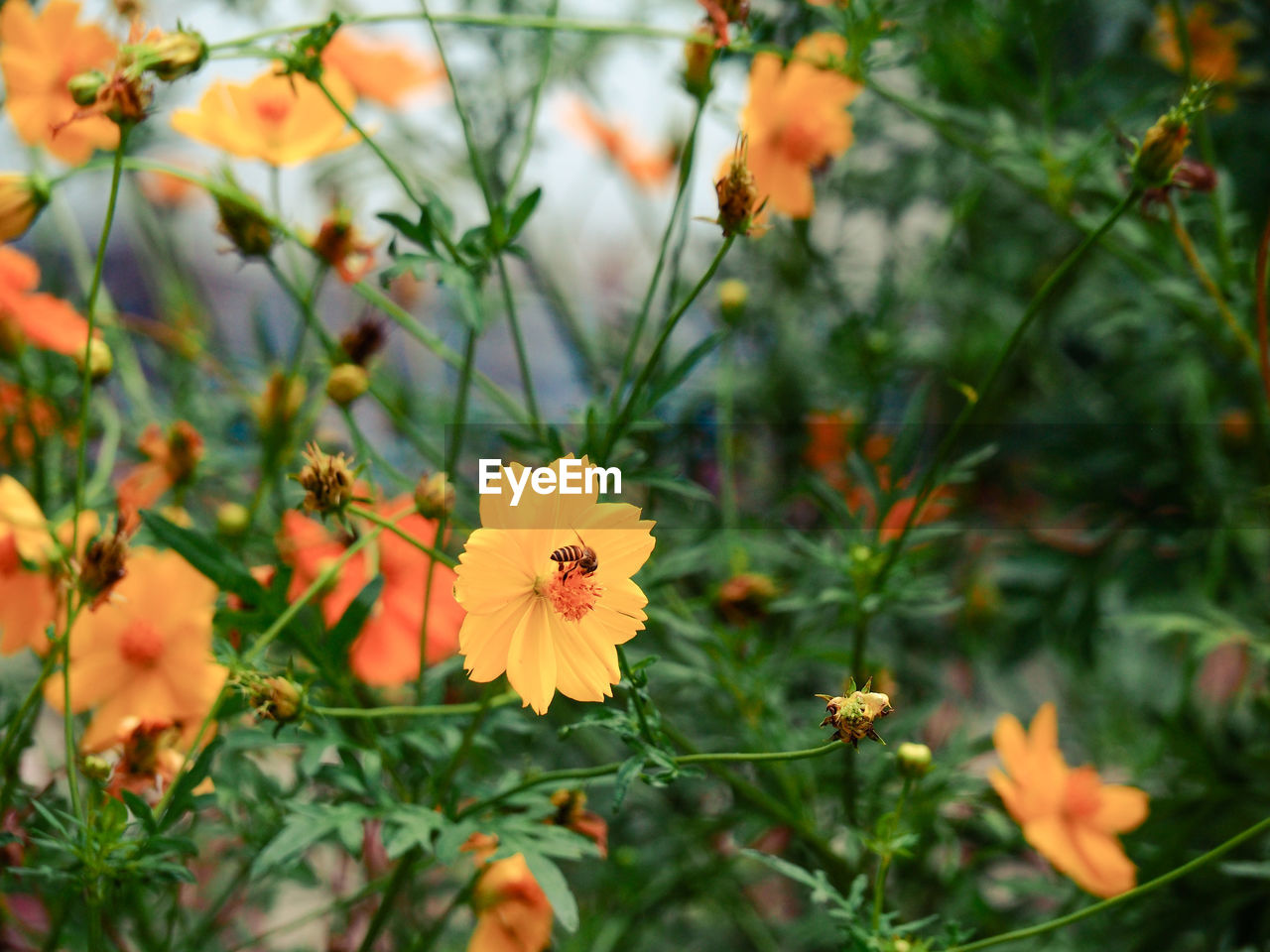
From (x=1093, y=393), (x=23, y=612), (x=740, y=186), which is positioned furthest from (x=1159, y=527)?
(x=23, y=612)

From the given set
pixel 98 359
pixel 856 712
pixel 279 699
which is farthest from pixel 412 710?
pixel 98 359

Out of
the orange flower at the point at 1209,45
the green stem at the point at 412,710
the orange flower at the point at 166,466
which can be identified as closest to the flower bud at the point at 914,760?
the green stem at the point at 412,710

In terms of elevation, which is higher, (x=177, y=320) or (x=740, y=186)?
(x=177, y=320)

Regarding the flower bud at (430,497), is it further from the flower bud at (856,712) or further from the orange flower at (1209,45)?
the orange flower at (1209,45)

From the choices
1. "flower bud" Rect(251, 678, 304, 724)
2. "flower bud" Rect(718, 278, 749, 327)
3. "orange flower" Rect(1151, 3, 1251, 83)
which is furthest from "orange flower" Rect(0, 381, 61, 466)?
"orange flower" Rect(1151, 3, 1251, 83)

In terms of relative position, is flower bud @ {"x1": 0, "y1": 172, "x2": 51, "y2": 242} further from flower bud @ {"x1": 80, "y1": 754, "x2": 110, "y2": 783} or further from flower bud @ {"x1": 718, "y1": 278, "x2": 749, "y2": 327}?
flower bud @ {"x1": 718, "y1": 278, "x2": 749, "y2": 327}

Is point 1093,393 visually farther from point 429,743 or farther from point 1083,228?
point 429,743

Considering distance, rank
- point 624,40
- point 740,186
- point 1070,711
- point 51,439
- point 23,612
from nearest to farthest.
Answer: point 740,186 < point 23,612 < point 51,439 < point 624,40 < point 1070,711
